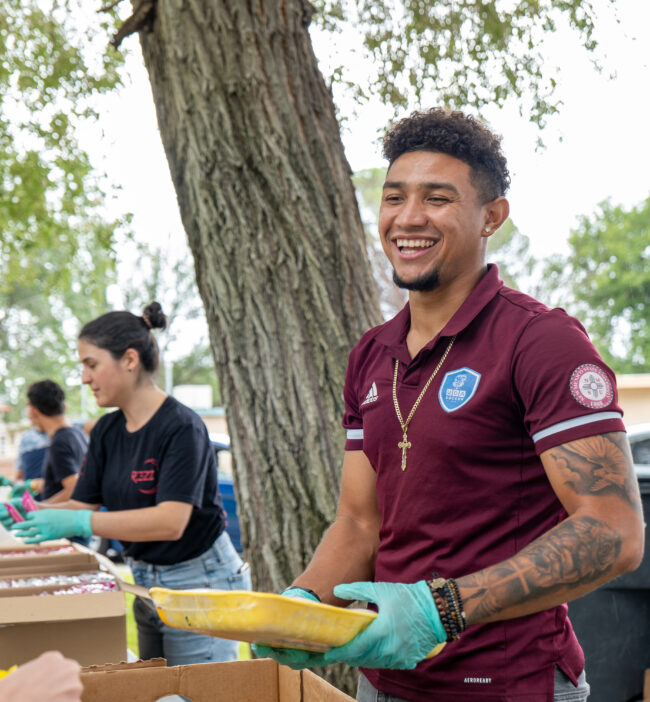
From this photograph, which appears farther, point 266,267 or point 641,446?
point 641,446

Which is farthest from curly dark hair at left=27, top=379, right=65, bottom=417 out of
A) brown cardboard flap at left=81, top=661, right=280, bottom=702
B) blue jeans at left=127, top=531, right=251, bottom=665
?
brown cardboard flap at left=81, top=661, right=280, bottom=702

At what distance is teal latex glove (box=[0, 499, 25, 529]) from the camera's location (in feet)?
11.8

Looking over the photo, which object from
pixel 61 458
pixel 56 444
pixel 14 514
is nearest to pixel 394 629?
pixel 14 514

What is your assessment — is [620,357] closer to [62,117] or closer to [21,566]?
[62,117]

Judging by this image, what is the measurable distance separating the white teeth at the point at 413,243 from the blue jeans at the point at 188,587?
5.34ft

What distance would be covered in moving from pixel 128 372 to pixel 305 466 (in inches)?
29.4

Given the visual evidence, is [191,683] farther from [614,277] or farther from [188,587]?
[614,277]

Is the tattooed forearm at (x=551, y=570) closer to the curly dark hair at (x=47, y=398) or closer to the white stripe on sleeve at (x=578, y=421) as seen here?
the white stripe on sleeve at (x=578, y=421)

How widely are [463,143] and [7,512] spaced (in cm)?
265

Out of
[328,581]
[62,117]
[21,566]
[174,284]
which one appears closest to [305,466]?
[21,566]

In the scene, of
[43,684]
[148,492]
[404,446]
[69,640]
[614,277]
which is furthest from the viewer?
[614,277]

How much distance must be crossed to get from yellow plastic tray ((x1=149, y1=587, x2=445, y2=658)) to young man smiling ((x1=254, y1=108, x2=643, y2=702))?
0.07 m

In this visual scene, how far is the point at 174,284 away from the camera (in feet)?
114

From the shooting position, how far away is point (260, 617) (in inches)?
46.8
